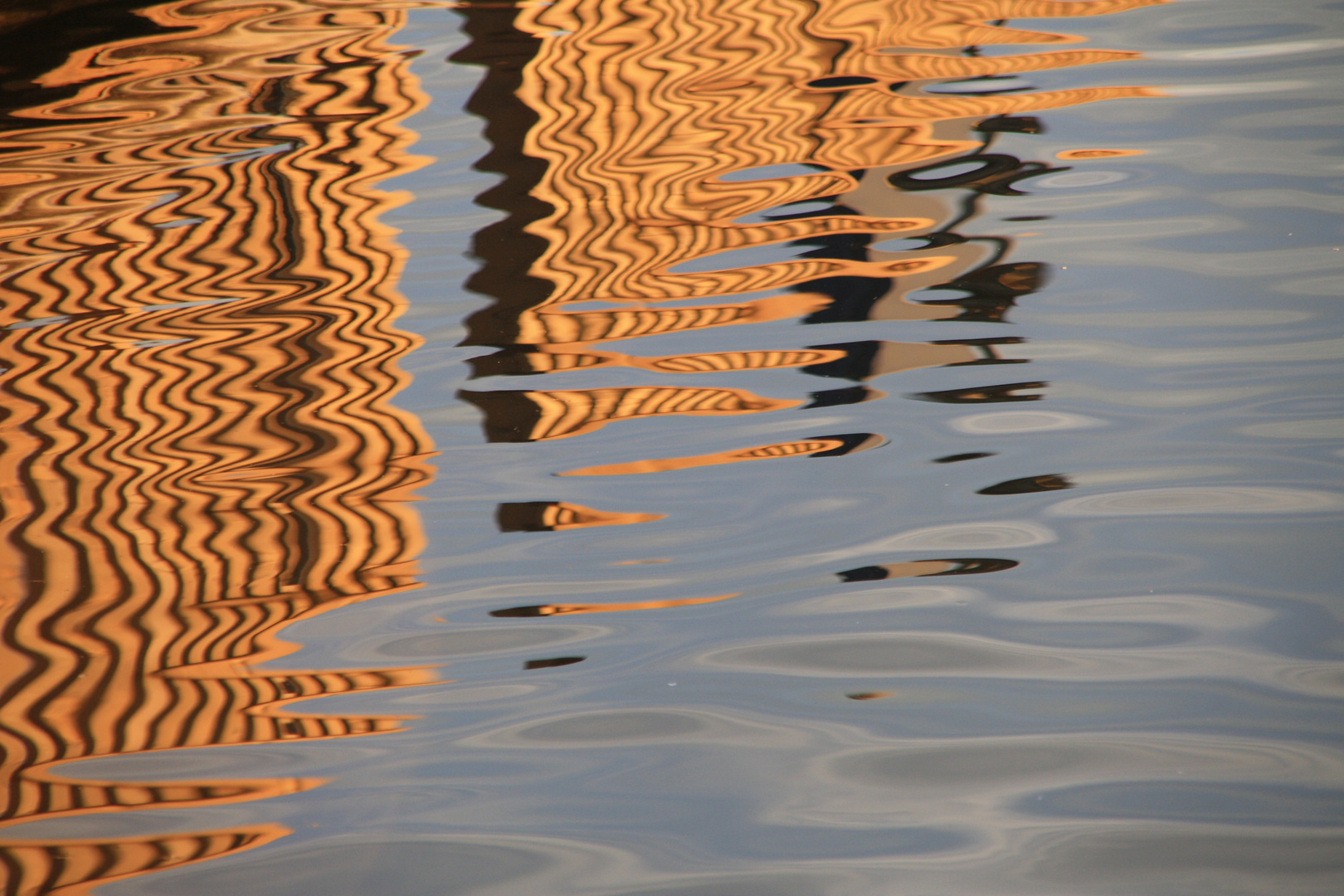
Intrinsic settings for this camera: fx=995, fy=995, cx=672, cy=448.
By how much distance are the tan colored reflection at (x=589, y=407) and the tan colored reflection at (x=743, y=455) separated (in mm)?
105

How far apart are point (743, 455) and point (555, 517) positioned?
32 cm

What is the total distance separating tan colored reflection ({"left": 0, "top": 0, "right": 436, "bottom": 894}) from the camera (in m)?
1.23

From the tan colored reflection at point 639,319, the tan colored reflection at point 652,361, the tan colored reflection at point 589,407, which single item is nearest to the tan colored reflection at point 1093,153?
the tan colored reflection at point 639,319

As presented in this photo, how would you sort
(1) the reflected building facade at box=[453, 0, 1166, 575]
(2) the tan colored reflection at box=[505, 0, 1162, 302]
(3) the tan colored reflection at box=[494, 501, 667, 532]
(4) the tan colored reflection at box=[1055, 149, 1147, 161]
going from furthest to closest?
(4) the tan colored reflection at box=[1055, 149, 1147, 161] → (2) the tan colored reflection at box=[505, 0, 1162, 302] → (1) the reflected building facade at box=[453, 0, 1166, 575] → (3) the tan colored reflection at box=[494, 501, 667, 532]

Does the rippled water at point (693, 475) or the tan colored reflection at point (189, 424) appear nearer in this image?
the rippled water at point (693, 475)

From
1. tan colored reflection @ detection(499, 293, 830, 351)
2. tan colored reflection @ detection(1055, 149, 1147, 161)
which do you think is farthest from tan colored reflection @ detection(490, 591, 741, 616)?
tan colored reflection @ detection(1055, 149, 1147, 161)

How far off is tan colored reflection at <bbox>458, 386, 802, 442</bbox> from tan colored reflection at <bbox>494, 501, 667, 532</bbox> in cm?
18

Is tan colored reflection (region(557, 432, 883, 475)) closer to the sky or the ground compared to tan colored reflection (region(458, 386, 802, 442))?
closer to the ground

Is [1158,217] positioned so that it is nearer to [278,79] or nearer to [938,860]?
[938,860]

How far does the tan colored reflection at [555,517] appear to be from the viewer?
151cm

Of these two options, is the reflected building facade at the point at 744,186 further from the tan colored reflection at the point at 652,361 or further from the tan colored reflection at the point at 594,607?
the tan colored reflection at the point at 594,607

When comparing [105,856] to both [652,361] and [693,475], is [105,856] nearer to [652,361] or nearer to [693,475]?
[693,475]

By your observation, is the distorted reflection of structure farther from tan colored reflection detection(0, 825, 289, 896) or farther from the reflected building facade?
tan colored reflection detection(0, 825, 289, 896)

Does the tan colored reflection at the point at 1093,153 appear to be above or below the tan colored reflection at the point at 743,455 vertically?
above
